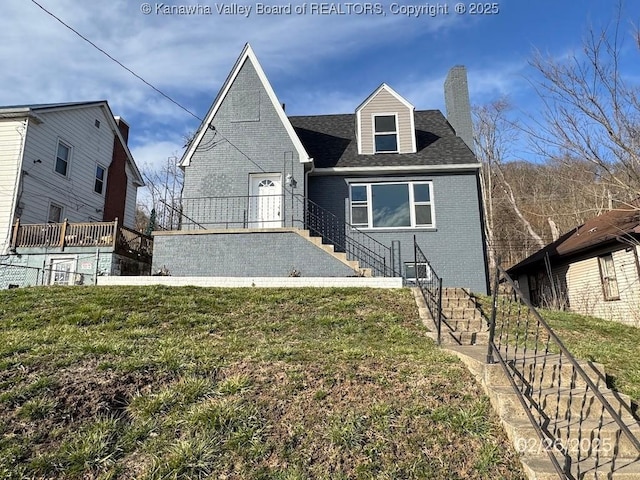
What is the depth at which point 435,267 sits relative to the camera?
12844 millimetres

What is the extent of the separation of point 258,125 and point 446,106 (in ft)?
24.8

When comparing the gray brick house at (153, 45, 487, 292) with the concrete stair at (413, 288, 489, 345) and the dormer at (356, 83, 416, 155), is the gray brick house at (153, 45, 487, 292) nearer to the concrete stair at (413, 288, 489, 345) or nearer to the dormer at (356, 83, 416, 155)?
the dormer at (356, 83, 416, 155)

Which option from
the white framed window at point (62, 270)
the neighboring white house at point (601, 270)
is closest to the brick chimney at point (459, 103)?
the neighboring white house at point (601, 270)

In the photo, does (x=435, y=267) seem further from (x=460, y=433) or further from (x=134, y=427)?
(x=134, y=427)

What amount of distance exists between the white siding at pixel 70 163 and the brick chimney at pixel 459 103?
598 inches

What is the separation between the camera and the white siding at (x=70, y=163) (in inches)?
588

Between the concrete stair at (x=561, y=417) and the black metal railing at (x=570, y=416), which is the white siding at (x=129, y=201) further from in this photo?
the black metal railing at (x=570, y=416)

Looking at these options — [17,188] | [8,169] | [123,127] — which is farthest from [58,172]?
[123,127]

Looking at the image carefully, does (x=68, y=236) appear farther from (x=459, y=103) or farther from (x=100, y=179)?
(x=459, y=103)

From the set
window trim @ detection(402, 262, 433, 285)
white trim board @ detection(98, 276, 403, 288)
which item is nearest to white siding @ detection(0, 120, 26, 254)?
white trim board @ detection(98, 276, 403, 288)

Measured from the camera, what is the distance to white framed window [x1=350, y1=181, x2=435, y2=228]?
13367mm

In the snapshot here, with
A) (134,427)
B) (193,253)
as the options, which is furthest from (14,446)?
(193,253)

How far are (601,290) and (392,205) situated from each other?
260 inches
